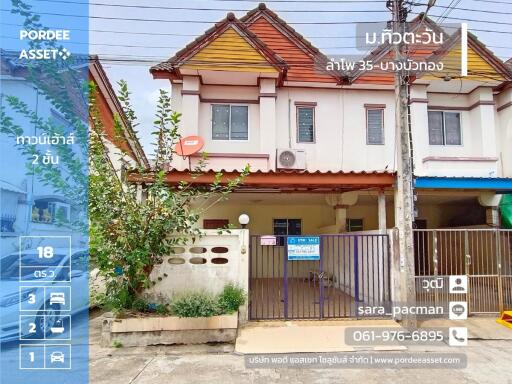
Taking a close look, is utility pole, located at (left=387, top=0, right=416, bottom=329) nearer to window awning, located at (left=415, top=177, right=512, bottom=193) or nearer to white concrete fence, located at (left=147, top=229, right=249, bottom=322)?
window awning, located at (left=415, top=177, right=512, bottom=193)

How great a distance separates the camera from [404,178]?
686cm

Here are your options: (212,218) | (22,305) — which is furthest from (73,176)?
(212,218)

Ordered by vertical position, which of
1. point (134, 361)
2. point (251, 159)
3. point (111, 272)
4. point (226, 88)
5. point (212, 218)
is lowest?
point (134, 361)

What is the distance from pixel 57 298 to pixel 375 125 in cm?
938

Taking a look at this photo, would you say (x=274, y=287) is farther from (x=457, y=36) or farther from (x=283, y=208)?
(x=457, y=36)

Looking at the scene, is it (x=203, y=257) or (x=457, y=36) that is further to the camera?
(x=457, y=36)

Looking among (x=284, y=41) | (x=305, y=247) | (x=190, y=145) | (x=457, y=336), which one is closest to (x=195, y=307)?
(x=305, y=247)

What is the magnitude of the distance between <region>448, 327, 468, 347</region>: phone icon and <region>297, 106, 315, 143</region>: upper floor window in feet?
20.0

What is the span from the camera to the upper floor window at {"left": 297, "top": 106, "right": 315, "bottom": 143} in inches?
423

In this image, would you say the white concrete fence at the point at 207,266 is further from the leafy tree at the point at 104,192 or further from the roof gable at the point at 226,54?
the roof gable at the point at 226,54

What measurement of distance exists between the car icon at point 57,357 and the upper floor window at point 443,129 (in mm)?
10740

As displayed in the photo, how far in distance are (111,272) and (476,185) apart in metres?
8.04

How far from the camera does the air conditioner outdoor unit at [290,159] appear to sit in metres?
9.84

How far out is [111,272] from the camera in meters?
6.41
